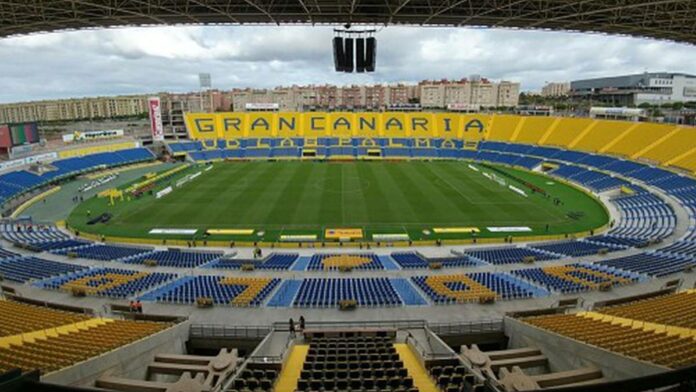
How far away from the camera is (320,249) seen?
1137 inches

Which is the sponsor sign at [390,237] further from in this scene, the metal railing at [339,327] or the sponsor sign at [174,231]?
the metal railing at [339,327]

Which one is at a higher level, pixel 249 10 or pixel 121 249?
pixel 249 10

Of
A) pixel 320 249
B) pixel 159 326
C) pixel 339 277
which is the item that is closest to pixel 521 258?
pixel 339 277

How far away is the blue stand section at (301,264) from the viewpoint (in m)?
23.2

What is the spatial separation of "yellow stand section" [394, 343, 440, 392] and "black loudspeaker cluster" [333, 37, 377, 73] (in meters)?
15.3

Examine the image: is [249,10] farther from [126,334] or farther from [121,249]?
[121,249]

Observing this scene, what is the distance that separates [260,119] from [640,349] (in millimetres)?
76652

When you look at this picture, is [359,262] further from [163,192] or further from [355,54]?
[163,192]

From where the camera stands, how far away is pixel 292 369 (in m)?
10.1

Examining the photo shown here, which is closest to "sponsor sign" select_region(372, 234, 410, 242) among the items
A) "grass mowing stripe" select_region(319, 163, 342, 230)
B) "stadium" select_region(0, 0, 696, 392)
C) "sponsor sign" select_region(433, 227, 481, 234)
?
"stadium" select_region(0, 0, 696, 392)

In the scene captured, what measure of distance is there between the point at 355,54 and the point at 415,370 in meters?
17.1

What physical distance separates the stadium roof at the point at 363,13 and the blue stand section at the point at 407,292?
13.0 metres

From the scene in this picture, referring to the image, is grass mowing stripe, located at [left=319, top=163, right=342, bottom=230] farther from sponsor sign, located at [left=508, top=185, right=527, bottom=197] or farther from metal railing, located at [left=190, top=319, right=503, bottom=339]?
sponsor sign, located at [left=508, top=185, right=527, bottom=197]

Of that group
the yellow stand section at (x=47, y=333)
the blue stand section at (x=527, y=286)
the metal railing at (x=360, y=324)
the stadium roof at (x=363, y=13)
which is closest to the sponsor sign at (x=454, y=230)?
the blue stand section at (x=527, y=286)
